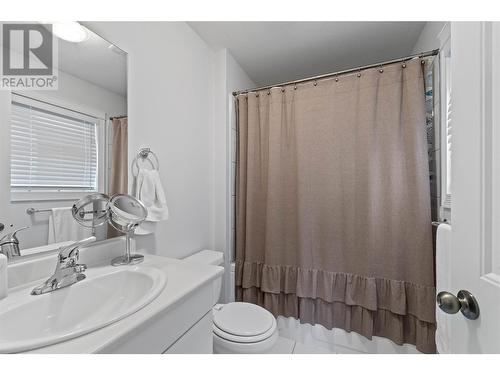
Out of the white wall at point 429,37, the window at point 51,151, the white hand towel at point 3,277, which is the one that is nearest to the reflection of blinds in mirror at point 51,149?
the window at point 51,151

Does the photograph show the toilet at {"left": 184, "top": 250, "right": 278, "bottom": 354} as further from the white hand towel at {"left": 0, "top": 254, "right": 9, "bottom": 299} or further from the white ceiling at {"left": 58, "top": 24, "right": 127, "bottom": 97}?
the white ceiling at {"left": 58, "top": 24, "right": 127, "bottom": 97}

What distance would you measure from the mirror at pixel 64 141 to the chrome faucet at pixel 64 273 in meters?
0.13

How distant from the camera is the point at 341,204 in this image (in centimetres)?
146

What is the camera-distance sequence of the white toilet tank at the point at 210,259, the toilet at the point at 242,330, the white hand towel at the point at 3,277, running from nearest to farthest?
the white hand towel at the point at 3,277
the toilet at the point at 242,330
the white toilet tank at the point at 210,259

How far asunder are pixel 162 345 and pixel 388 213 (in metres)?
1.37

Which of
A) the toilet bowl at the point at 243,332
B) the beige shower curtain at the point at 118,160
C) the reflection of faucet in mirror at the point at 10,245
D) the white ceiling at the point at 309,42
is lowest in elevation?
the toilet bowl at the point at 243,332

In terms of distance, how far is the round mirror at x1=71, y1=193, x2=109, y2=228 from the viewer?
90 centimetres

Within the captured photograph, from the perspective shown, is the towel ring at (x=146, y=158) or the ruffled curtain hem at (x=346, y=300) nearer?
the towel ring at (x=146, y=158)

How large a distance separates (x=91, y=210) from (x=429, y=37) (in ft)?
7.08

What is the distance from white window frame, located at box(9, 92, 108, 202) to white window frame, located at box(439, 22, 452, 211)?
5.69 ft

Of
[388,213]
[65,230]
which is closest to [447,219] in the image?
[388,213]

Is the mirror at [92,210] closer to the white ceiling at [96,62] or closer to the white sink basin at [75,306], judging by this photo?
the white sink basin at [75,306]

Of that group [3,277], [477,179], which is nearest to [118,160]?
[3,277]

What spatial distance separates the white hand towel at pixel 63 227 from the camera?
83 centimetres
